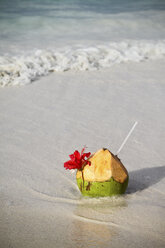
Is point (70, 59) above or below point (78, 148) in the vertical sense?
below

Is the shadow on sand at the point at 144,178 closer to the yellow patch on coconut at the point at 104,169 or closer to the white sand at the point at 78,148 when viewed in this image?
the white sand at the point at 78,148

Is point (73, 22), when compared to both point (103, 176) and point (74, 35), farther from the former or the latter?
point (103, 176)

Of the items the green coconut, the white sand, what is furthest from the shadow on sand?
the green coconut

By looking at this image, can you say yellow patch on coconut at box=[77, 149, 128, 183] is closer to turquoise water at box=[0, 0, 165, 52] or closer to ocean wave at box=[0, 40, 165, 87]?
ocean wave at box=[0, 40, 165, 87]

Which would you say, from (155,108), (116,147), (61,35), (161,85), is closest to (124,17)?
(61,35)

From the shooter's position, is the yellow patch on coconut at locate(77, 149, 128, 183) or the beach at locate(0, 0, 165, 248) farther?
the yellow patch on coconut at locate(77, 149, 128, 183)

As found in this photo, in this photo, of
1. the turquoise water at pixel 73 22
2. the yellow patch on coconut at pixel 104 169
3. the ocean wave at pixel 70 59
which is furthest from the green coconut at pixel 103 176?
the turquoise water at pixel 73 22

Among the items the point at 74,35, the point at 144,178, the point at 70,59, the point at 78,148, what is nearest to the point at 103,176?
the point at 144,178
